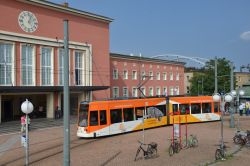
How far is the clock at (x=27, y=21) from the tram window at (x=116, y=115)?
16.6 metres

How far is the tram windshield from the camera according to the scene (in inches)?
981

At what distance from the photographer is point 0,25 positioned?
115ft

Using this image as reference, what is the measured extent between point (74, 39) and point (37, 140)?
68.2 feet

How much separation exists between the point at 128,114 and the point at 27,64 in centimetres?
1551

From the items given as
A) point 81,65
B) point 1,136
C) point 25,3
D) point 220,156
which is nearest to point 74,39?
point 81,65

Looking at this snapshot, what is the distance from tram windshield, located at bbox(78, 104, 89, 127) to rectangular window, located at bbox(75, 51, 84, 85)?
63.1 ft

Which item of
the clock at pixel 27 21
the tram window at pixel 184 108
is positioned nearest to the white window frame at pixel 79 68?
the clock at pixel 27 21

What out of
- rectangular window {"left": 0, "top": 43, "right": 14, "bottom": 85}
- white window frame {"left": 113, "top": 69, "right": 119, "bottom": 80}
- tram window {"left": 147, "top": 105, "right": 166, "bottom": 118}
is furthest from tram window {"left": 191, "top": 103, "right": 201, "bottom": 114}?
white window frame {"left": 113, "top": 69, "right": 119, "bottom": 80}

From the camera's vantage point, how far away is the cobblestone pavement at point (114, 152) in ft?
54.4

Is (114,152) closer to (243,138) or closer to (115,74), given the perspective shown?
(243,138)

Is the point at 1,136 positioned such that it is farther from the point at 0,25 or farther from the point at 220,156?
the point at 220,156

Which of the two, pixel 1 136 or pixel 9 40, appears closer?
pixel 1 136

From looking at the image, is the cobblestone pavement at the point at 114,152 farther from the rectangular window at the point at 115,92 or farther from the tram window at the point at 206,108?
the rectangular window at the point at 115,92

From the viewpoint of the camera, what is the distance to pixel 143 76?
52281 millimetres
